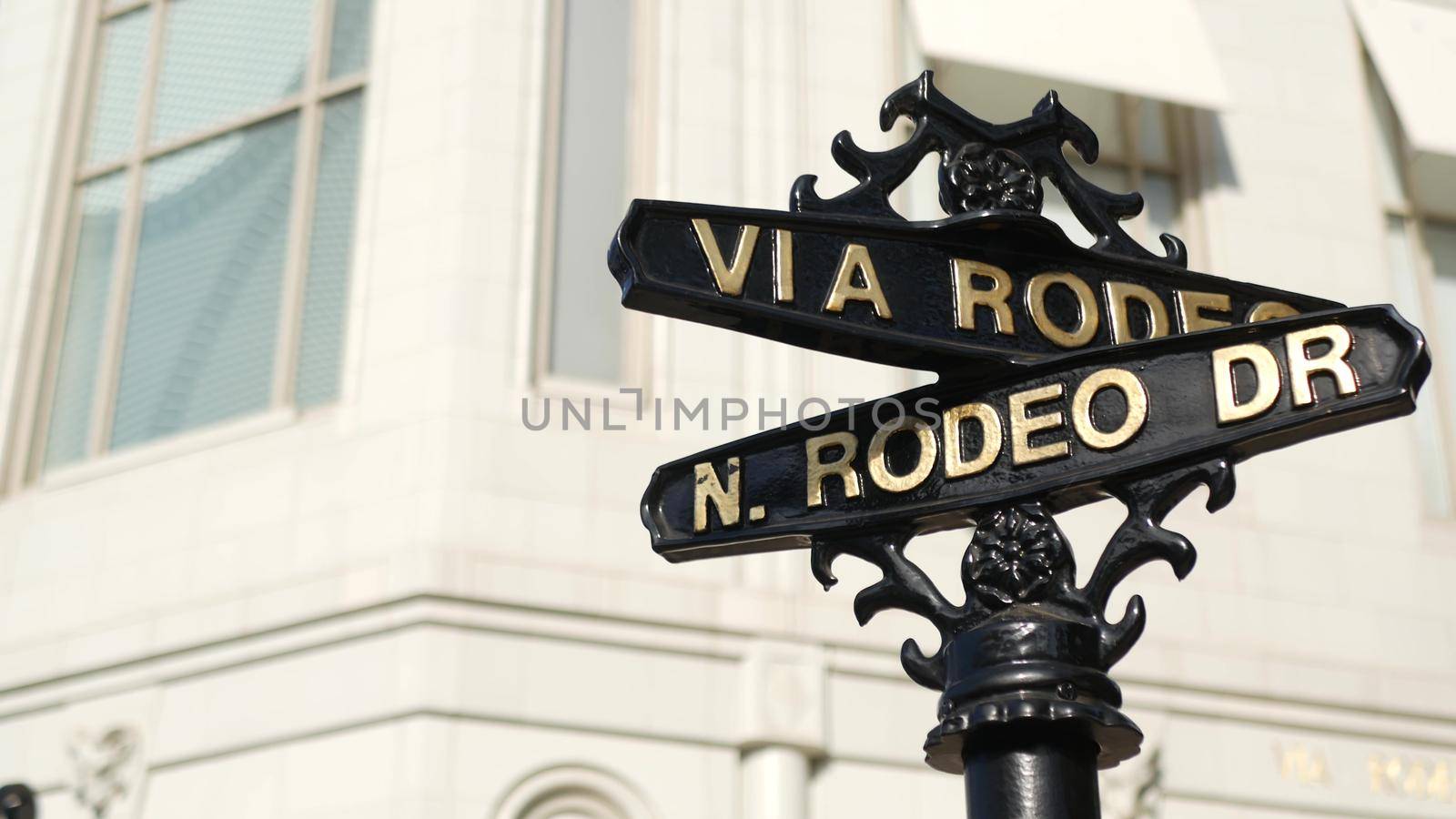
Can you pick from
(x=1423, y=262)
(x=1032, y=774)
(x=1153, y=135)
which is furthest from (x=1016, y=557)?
(x=1423, y=262)

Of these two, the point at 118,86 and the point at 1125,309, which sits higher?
the point at 118,86

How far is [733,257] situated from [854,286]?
0.69 feet

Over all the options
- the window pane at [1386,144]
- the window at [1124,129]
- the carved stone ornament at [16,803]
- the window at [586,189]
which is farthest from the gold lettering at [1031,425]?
the window pane at [1386,144]

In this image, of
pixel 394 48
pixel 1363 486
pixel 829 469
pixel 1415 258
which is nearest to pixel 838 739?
pixel 1363 486

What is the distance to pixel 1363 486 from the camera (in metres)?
10.9

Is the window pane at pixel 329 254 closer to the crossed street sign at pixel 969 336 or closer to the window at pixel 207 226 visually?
the window at pixel 207 226

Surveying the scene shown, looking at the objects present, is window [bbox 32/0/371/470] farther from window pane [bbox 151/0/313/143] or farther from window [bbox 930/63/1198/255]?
window [bbox 930/63/1198/255]

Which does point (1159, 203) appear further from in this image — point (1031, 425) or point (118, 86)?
point (1031, 425)

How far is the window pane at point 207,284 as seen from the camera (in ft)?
34.4

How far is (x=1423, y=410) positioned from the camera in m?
11.6

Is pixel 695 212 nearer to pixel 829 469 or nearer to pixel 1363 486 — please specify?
pixel 829 469

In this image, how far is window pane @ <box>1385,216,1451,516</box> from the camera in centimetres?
1130

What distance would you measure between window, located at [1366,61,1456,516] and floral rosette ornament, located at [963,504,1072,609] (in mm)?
9379

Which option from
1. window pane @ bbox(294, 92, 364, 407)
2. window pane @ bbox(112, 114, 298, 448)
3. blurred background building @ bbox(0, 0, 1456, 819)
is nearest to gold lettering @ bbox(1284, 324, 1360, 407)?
blurred background building @ bbox(0, 0, 1456, 819)
